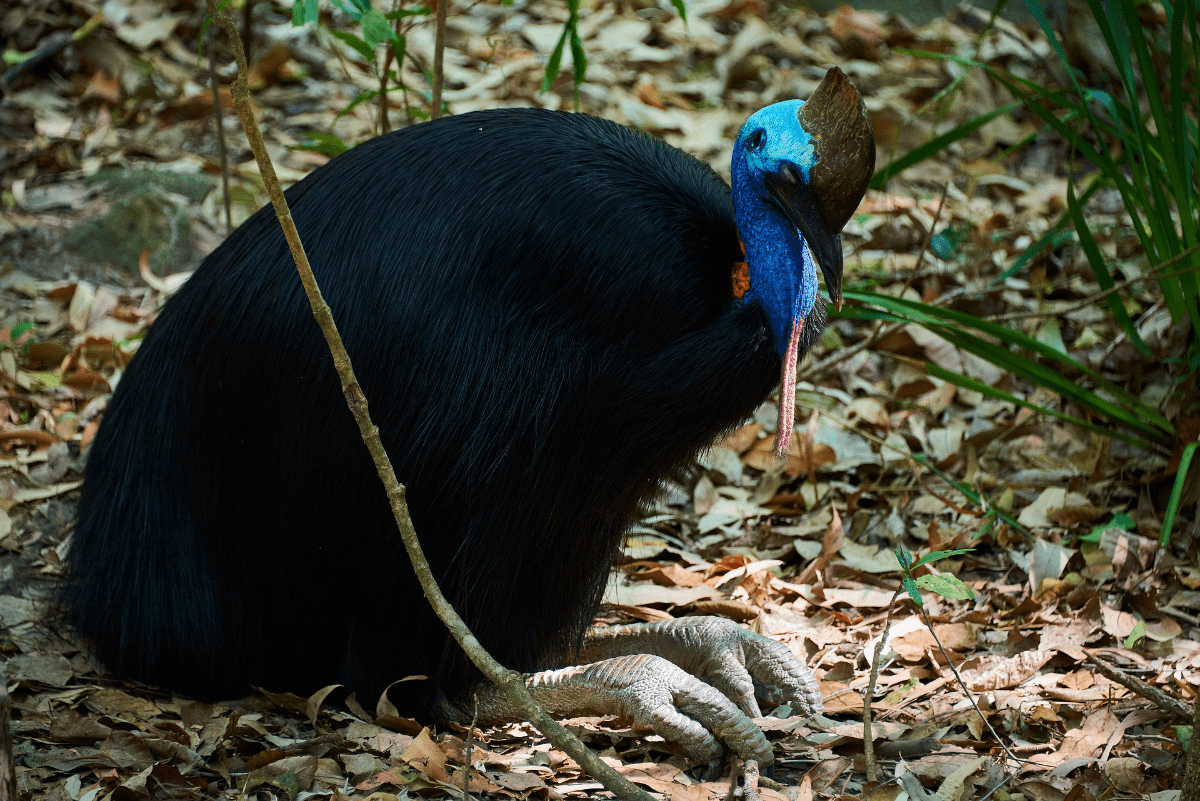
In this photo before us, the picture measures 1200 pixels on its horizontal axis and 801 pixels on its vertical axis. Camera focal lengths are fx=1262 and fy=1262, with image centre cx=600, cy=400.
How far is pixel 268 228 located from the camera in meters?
2.26

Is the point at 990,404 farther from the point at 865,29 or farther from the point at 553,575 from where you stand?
the point at 865,29

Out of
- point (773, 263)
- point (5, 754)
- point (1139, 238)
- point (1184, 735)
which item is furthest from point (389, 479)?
point (1139, 238)

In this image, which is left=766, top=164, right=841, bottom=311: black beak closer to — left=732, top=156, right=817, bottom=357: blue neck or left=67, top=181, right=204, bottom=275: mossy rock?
left=732, top=156, right=817, bottom=357: blue neck

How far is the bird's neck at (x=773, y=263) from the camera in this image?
1.99 m

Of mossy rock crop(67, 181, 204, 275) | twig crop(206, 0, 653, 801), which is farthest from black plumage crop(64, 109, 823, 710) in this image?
mossy rock crop(67, 181, 204, 275)

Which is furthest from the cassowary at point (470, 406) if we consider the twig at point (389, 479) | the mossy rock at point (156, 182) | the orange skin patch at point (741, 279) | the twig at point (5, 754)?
the mossy rock at point (156, 182)

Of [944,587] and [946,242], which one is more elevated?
[946,242]

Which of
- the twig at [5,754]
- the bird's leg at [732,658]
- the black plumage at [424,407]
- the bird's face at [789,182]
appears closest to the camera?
the twig at [5,754]

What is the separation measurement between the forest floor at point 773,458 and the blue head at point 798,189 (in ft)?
1.73

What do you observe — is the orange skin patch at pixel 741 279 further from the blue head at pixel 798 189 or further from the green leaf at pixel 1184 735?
the green leaf at pixel 1184 735

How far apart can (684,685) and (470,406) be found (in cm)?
61

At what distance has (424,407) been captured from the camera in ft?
6.77

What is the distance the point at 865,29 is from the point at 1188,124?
2.30 metres

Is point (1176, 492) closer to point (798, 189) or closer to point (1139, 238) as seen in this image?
point (1139, 238)
